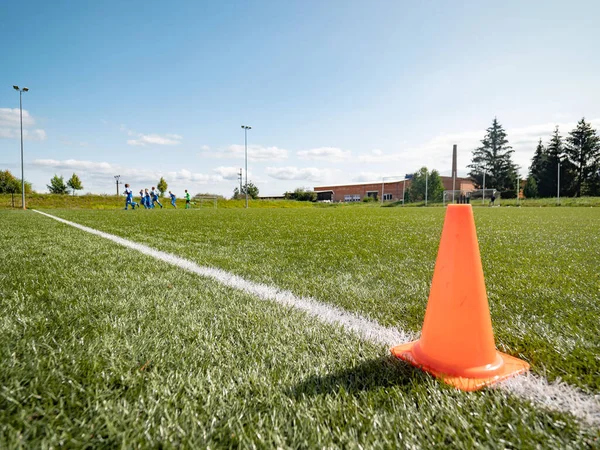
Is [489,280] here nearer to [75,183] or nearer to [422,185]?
[422,185]

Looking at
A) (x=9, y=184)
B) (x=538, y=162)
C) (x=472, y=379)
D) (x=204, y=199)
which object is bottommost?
(x=472, y=379)

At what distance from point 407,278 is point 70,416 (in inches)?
98.9

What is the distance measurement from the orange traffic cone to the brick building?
58.1 metres

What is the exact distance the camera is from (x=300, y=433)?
0.94 m

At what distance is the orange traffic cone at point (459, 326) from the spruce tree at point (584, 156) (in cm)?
6559

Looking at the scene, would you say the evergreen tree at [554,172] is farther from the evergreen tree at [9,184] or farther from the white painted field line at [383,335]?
the evergreen tree at [9,184]

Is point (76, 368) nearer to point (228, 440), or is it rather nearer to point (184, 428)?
point (184, 428)

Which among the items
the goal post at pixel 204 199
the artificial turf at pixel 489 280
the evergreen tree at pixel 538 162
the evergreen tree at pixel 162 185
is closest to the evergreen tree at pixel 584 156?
the evergreen tree at pixel 538 162

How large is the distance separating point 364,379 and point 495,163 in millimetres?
67235

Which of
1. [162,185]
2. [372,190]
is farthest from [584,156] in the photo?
[162,185]

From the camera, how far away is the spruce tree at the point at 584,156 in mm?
50969

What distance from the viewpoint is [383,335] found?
5.45 feet

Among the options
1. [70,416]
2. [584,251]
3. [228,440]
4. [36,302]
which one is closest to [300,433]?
[228,440]

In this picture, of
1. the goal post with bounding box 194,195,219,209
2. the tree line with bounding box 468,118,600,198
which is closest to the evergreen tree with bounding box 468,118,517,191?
the tree line with bounding box 468,118,600,198
